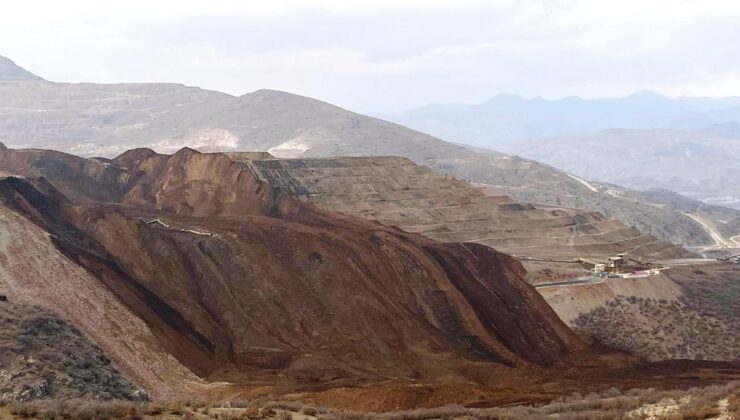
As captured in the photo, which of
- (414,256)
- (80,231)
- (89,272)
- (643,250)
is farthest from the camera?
(643,250)

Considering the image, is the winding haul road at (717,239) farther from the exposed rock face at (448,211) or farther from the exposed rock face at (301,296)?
the exposed rock face at (301,296)

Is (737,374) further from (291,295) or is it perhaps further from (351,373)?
(291,295)

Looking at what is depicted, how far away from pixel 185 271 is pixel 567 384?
827 inches

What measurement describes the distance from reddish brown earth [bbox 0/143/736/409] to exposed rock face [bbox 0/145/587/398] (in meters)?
0.10

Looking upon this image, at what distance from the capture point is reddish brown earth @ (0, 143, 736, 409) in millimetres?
35250

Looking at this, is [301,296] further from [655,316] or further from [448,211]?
[448,211]

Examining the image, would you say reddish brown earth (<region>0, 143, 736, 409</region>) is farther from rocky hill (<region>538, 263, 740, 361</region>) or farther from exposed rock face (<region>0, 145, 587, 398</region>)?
rocky hill (<region>538, 263, 740, 361</region>)

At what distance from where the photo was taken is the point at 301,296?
46.4m

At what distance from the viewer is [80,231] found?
48.3 meters

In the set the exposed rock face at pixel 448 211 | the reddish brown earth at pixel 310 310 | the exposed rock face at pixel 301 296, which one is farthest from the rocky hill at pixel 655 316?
the exposed rock face at pixel 448 211

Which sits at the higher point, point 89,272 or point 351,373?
point 89,272

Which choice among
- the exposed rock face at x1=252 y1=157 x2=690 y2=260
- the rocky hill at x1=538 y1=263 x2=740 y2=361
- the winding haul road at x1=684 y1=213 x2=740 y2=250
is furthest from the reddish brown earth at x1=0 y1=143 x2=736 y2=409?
the winding haul road at x1=684 y1=213 x2=740 y2=250

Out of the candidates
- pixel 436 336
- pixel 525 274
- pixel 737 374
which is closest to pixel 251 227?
pixel 436 336

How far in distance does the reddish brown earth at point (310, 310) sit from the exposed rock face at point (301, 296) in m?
0.10
